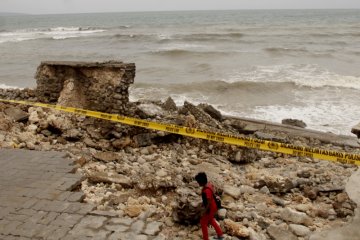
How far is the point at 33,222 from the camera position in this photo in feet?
15.3

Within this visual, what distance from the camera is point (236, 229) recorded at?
486 centimetres

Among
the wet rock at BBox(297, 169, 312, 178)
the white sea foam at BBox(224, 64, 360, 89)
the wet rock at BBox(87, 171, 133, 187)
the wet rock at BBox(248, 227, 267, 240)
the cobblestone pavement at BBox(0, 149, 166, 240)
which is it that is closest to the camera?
the cobblestone pavement at BBox(0, 149, 166, 240)

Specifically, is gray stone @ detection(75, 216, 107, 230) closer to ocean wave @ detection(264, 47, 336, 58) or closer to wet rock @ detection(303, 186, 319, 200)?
wet rock @ detection(303, 186, 319, 200)

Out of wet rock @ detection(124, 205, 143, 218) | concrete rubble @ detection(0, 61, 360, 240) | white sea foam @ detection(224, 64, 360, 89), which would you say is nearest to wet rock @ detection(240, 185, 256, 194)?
concrete rubble @ detection(0, 61, 360, 240)

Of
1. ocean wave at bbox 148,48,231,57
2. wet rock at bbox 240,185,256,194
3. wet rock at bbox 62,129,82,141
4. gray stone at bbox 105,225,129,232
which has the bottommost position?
wet rock at bbox 240,185,256,194

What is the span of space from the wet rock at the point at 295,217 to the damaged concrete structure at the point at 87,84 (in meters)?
4.03

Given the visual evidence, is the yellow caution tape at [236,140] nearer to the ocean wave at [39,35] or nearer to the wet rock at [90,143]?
the wet rock at [90,143]

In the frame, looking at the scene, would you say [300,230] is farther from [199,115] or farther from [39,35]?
[39,35]

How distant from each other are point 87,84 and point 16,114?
1874mm

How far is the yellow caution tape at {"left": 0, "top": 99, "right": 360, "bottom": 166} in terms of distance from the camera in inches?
233

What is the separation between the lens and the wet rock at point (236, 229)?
190 inches

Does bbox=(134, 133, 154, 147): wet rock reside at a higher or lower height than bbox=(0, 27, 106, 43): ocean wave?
lower

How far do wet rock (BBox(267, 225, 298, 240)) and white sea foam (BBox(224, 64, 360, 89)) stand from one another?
1424 centimetres

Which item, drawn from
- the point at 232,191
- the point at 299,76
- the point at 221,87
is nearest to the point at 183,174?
the point at 232,191
